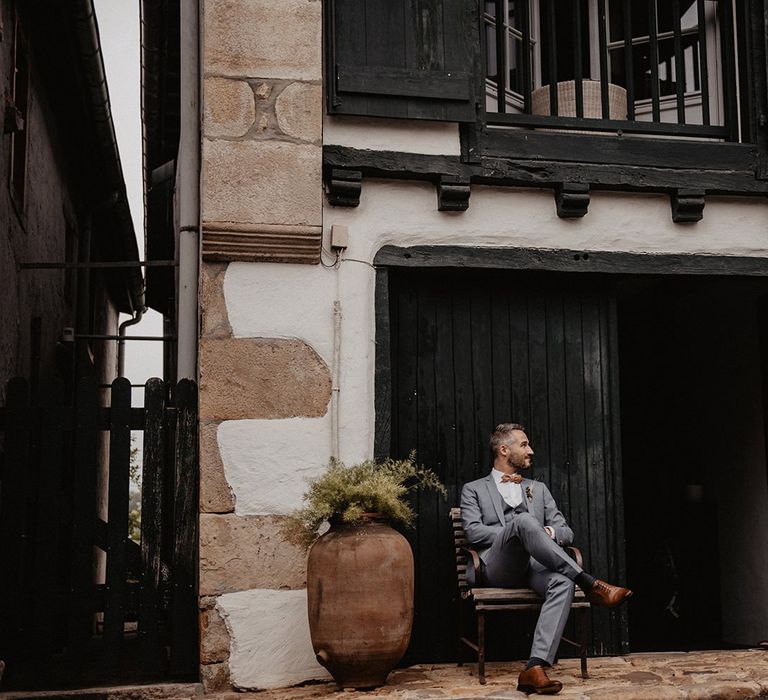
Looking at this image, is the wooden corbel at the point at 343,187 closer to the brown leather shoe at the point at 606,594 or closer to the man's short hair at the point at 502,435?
the man's short hair at the point at 502,435

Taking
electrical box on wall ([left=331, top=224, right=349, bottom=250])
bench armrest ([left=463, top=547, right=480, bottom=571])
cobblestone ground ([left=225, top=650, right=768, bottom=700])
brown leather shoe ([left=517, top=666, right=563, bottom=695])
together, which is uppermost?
electrical box on wall ([left=331, top=224, right=349, bottom=250])

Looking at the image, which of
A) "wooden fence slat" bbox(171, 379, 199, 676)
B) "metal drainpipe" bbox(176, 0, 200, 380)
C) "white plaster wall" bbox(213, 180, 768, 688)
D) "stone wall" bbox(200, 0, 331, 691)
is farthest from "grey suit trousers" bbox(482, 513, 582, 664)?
"metal drainpipe" bbox(176, 0, 200, 380)

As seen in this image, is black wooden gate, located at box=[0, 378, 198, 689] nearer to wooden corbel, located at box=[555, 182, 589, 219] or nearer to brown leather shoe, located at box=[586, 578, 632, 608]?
brown leather shoe, located at box=[586, 578, 632, 608]

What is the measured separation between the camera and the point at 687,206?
6496mm

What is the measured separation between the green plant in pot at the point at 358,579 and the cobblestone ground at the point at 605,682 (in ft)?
0.61

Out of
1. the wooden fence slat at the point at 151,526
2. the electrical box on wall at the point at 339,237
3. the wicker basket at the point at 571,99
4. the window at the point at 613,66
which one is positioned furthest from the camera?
the wicker basket at the point at 571,99

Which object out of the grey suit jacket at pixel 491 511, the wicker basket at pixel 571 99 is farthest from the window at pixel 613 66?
the grey suit jacket at pixel 491 511

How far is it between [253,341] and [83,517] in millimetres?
1274

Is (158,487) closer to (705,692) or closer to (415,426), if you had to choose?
(415,426)

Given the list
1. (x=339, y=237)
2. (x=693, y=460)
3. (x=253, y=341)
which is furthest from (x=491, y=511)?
(x=693, y=460)

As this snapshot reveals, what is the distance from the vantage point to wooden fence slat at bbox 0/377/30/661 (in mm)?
5430

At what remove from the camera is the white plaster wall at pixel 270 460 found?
5.71 metres

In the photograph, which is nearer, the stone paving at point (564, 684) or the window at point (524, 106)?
the stone paving at point (564, 684)

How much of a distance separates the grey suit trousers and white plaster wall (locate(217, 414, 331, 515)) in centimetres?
107
